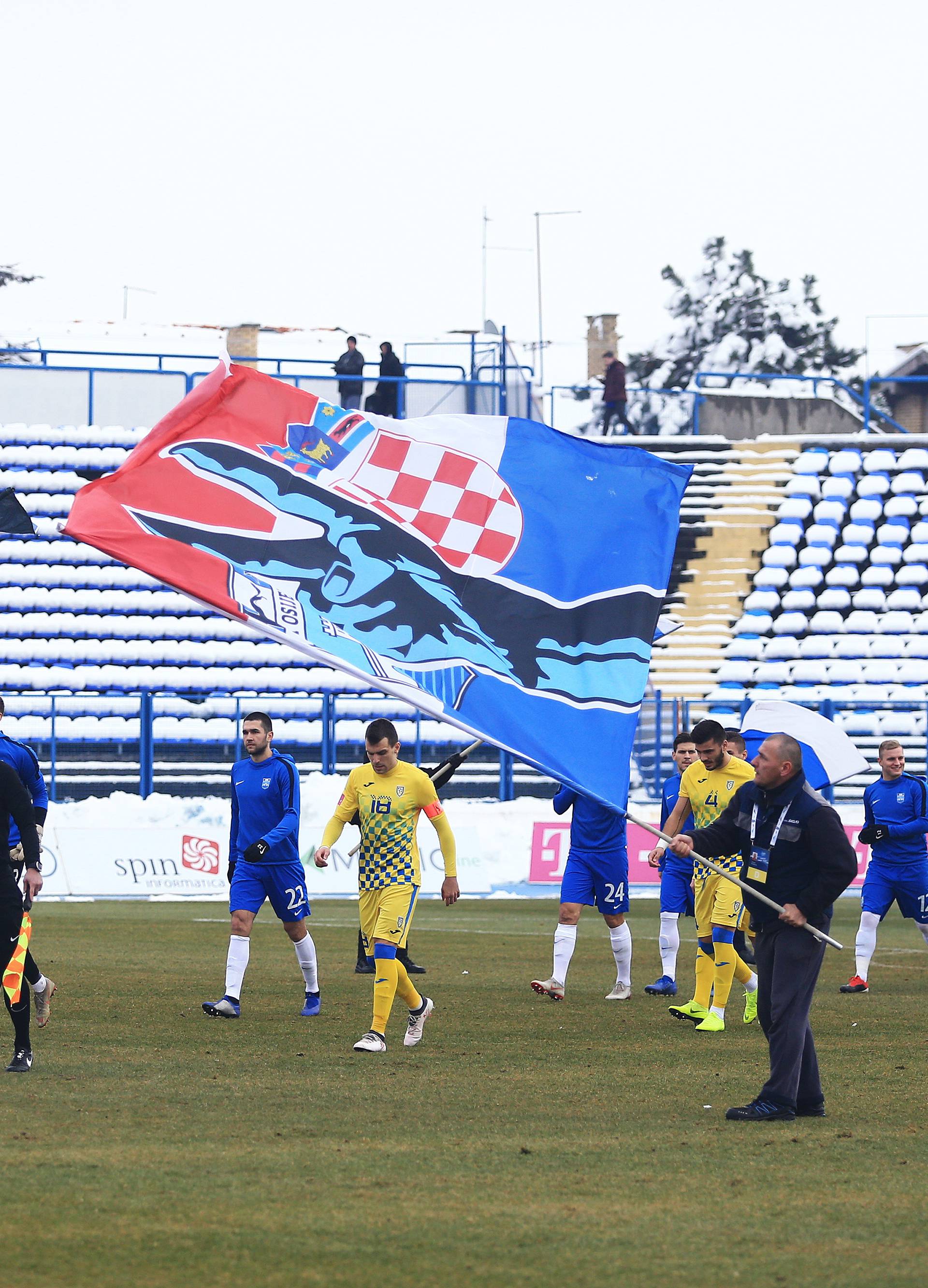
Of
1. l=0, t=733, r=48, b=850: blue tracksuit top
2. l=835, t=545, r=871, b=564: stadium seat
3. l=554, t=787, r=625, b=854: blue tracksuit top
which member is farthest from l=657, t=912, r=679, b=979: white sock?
l=835, t=545, r=871, b=564: stadium seat

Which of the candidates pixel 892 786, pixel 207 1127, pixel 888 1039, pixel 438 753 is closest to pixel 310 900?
pixel 438 753

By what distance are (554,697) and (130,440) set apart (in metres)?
27.4

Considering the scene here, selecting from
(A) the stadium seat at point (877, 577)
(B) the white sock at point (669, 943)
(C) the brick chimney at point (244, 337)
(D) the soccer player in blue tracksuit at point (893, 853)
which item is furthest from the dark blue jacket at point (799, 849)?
(C) the brick chimney at point (244, 337)

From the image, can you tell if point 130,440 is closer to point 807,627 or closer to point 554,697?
point 807,627

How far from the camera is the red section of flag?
10.6m

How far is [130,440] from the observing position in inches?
1454

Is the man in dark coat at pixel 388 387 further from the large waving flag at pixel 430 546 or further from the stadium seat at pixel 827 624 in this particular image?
the large waving flag at pixel 430 546

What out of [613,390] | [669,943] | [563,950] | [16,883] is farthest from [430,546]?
[613,390]

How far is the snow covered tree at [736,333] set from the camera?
245 ft

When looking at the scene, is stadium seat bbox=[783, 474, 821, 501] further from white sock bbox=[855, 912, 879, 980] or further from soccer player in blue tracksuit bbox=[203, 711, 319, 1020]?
soccer player in blue tracksuit bbox=[203, 711, 319, 1020]

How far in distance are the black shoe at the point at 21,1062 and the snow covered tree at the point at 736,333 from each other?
62.3 m

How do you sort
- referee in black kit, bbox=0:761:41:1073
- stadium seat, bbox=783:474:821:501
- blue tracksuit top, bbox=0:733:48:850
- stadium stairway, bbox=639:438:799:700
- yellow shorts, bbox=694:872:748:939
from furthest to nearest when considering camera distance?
stadium seat, bbox=783:474:821:501
stadium stairway, bbox=639:438:799:700
yellow shorts, bbox=694:872:748:939
blue tracksuit top, bbox=0:733:48:850
referee in black kit, bbox=0:761:41:1073

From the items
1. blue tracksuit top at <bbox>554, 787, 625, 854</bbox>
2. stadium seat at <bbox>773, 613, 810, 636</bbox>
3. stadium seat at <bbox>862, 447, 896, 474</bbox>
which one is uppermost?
stadium seat at <bbox>862, 447, 896, 474</bbox>

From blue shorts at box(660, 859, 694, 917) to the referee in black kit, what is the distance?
636 centimetres
